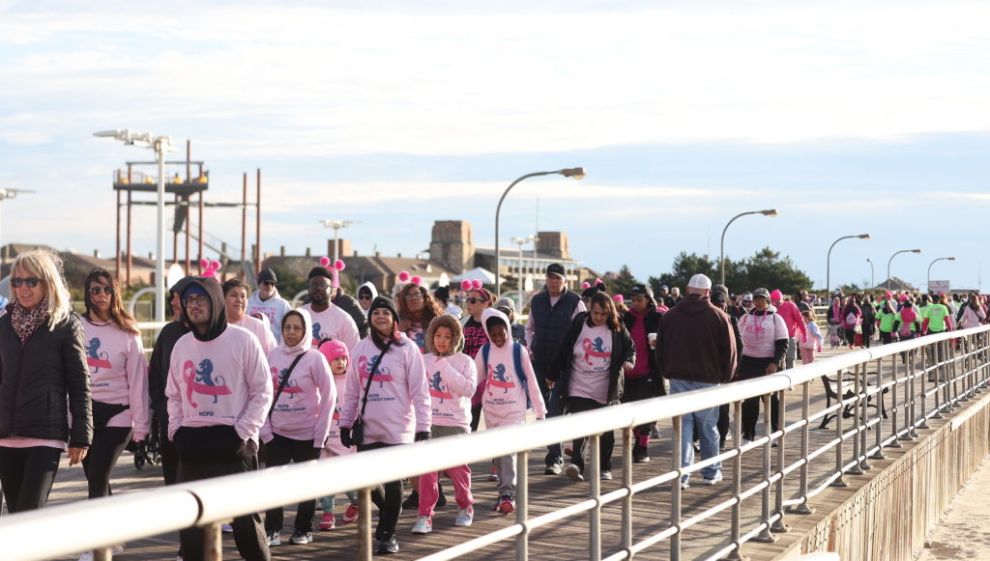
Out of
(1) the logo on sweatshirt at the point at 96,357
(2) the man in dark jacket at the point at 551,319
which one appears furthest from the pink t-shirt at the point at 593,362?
(1) the logo on sweatshirt at the point at 96,357

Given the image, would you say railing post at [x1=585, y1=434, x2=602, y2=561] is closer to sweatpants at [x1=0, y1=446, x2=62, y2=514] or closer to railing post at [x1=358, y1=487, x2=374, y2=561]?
railing post at [x1=358, y1=487, x2=374, y2=561]

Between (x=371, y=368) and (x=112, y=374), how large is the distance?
1.50 metres

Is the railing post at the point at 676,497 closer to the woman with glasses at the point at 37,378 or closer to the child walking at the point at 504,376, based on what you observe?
the woman with glasses at the point at 37,378

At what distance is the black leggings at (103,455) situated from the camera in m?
7.13

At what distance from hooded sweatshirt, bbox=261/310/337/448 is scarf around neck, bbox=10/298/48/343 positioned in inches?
70.0

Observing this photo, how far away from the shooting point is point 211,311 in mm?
Answer: 6172

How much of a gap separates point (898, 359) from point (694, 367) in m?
1.96

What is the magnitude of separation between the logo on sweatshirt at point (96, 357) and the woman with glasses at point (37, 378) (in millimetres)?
927

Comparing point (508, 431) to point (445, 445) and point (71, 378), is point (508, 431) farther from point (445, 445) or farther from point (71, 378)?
point (71, 378)

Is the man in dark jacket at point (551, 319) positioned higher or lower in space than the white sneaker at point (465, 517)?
higher

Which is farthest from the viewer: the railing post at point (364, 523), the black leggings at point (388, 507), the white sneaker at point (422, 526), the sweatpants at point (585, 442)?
the sweatpants at point (585, 442)

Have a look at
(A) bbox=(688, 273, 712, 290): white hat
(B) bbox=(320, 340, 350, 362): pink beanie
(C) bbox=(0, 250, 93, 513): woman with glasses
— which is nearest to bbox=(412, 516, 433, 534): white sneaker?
(B) bbox=(320, 340, 350, 362): pink beanie

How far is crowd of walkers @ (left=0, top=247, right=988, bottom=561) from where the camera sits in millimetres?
6289

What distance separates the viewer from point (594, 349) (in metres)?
11.0
